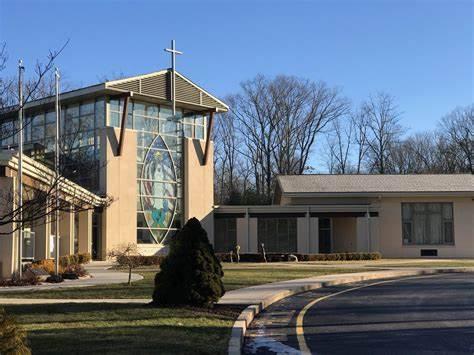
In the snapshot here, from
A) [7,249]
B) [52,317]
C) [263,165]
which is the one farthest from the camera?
[263,165]

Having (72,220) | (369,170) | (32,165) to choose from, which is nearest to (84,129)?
(72,220)

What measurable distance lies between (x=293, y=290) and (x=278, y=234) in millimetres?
28362

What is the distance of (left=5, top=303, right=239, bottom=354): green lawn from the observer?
883 centimetres

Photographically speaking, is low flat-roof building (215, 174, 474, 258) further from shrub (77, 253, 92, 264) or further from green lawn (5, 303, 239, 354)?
green lawn (5, 303, 239, 354)

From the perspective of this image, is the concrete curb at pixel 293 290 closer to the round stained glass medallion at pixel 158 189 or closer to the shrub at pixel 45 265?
the shrub at pixel 45 265

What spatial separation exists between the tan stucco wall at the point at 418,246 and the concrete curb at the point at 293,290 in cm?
1499

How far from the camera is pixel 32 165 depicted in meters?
22.5

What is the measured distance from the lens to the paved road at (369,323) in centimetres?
974

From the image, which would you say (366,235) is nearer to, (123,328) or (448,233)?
(448,233)

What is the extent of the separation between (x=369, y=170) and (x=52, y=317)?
6762 cm

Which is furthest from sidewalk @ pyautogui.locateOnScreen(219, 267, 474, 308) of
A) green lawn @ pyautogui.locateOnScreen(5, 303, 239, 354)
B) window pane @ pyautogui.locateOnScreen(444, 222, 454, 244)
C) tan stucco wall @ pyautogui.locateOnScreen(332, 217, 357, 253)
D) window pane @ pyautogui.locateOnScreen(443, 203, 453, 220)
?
tan stucco wall @ pyautogui.locateOnScreen(332, 217, 357, 253)

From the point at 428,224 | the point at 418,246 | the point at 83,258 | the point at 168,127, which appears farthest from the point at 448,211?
the point at 83,258

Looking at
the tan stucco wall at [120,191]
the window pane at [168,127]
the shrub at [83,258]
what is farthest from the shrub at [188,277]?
the window pane at [168,127]

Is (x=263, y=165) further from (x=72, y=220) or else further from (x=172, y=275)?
(x=172, y=275)
